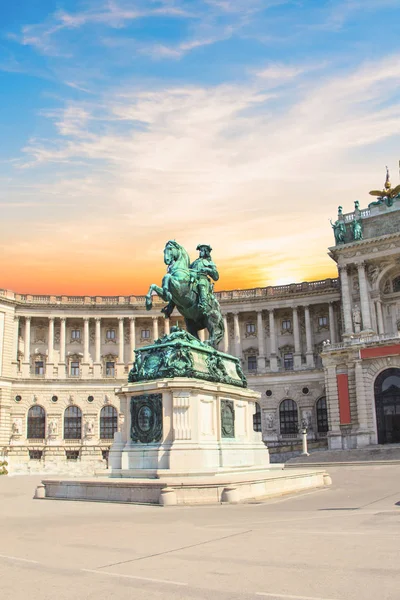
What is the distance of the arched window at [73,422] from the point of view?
234 feet

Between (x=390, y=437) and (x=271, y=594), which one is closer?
(x=271, y=594)

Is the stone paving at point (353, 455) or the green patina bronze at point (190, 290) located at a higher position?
the green patina bronze at point (190, 290)

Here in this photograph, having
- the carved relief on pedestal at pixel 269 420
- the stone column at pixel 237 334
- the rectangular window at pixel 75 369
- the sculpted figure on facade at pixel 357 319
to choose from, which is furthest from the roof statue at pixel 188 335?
the rectangular window at pixel 75 369

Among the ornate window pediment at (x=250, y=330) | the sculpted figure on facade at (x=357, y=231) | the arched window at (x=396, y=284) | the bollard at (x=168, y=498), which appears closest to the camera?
the bollard at (x=168, y=498)

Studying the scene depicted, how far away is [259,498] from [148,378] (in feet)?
18.0

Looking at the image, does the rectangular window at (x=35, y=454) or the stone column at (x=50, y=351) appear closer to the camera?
the rectangular window at (x=35, y=454)

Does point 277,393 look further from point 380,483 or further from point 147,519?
point 147,519

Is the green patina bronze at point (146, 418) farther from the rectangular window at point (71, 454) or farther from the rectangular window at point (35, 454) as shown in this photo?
the rectangular window at point (35, 454)

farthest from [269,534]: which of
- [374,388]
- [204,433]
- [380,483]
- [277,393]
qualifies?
[277,393]

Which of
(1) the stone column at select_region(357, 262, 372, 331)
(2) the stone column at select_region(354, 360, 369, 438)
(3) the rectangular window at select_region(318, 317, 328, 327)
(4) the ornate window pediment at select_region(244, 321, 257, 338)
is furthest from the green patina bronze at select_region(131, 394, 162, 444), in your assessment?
(4) the ornate window pediment at select_region(244, 321, 257, 338)

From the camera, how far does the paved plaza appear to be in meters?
7.38

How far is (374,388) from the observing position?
2157 inches

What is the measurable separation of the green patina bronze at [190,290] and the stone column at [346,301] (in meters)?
41.4

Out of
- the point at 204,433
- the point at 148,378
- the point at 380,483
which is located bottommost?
the point at 380,483
